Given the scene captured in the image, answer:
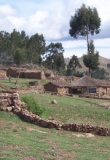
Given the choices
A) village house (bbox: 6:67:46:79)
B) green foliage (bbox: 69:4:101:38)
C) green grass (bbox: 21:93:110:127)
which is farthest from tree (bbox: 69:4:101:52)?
green grass (bbox: 21:93:110:127)

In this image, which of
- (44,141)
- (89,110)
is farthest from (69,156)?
(89,110)

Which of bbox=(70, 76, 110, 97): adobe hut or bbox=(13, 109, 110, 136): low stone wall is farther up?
bbox=(70, 76, 110, 97): adobe hut

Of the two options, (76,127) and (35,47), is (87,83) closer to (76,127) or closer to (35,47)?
(76,127)

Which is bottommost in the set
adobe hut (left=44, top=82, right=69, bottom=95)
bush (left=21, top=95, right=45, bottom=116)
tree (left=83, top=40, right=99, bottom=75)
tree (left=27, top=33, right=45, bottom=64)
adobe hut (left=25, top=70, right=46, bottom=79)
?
bush (left=21, top=95, right=45, bottom=116)

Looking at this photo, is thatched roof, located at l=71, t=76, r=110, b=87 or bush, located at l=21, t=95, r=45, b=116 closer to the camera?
bush, located at l=21, t=95, r=45, b=116

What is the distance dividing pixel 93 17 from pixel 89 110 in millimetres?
43828

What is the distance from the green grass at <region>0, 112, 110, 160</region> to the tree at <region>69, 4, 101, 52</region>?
51869mm

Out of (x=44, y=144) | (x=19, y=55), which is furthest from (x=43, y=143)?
(x=19, y=55)

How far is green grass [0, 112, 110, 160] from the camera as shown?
43.3 feet

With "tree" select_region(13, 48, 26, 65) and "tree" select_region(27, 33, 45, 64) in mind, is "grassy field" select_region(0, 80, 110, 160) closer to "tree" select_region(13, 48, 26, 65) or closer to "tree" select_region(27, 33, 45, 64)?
"tree" select_region(13, 48, 26, 65)

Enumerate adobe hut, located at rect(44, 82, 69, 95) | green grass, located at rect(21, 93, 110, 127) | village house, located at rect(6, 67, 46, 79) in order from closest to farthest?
1. green grass, located at rect(21, 93, 110, 127)
2. adobe hut, located at rect(44, 82, 69, 95)
3. village house, located at rect(6, 67, 46, 79)

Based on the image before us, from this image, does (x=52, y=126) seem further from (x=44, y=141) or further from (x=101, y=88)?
(x=101, y=88)

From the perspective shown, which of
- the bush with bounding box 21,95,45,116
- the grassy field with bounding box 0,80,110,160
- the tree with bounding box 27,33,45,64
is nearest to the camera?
the grassy field with bounding box 0,80,110,160

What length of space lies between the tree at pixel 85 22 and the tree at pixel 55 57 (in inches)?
863
